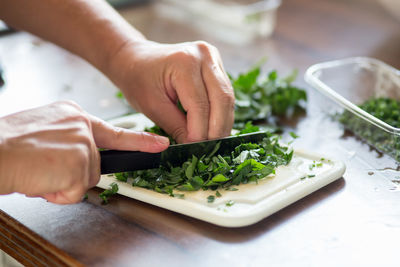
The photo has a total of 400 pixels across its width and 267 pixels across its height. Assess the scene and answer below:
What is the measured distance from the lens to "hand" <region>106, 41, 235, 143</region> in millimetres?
1126

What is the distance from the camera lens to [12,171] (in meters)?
0.83

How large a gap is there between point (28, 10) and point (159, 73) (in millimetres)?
531

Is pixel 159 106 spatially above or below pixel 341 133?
above

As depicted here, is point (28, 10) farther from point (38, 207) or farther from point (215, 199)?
point (215, 199)

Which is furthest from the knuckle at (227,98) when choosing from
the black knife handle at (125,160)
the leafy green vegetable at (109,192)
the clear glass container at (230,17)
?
the clear glass container at (230,17)

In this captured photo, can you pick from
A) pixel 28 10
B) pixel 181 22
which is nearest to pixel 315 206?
pixel 28 10

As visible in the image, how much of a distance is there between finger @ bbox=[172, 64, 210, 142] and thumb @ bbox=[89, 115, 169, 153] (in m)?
0.13

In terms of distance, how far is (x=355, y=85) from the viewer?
1499mm

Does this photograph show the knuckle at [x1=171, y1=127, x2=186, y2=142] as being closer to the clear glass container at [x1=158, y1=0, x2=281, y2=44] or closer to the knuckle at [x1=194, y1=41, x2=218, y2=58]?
the knuckle at [x1=194, y1=41, x2=218, y2=58]

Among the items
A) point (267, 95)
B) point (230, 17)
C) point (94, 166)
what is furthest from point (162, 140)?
point (230, 17)

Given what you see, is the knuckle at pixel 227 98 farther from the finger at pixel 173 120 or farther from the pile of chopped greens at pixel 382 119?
the pile of chopped greens at pixel 382 119

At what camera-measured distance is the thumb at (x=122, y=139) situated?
3.18ft

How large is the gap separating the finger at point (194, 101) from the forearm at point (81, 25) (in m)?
0.24

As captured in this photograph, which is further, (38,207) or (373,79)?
(373,79)
